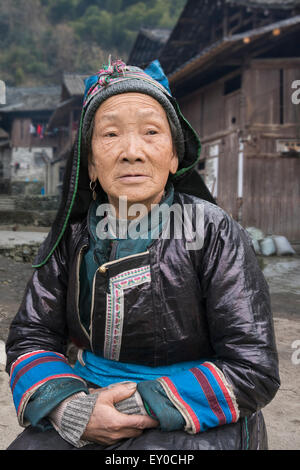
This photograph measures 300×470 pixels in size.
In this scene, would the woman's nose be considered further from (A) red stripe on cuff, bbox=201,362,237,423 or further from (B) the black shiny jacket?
(A) red stripe on cuff, bbox=201,362,237,423

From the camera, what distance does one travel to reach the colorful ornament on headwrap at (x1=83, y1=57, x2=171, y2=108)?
1586 millimetres

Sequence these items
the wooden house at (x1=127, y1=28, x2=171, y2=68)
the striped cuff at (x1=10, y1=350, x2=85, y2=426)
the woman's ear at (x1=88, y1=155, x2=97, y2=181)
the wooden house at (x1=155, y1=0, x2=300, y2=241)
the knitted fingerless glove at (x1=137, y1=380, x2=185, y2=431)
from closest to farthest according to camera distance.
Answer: the knitted fingerless glove at (x1=137, y1=380, x2=185, y2=431) → the striped cuff at (x1=10, y1=350, x2=85, y2=426) → the woman's ear at (x1=88, y1=155, x2=97, y2=181) → the wooden house at (x1=155, y1=0, x2=300, y2=241) → the wooden house at (x1=127, y1=28, x2=171, y2=68)

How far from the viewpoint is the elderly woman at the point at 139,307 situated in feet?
4.20

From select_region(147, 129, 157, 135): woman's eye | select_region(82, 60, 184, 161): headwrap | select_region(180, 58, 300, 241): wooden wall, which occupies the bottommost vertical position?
select_region(147, 129, 157, 135): woman's eye

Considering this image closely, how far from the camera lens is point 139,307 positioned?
1439 mm

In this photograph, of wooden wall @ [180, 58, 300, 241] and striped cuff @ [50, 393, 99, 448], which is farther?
wooden wall @ [180, 58, 300, 241]

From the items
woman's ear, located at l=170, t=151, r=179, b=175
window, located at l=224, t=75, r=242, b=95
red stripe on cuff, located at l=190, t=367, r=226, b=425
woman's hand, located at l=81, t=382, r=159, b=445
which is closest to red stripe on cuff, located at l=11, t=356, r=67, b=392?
woman's hand, located at l=81, t=382, r=159, b=445

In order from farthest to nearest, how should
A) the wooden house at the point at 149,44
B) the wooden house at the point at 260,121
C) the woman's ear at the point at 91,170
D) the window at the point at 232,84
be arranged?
the wooden house at the point at 149,44 → the window at the point at 232,84 → the wooden house at the point at 260,121 → the woman's ear at the point at 91,170

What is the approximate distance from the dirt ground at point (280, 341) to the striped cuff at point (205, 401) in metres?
1.30

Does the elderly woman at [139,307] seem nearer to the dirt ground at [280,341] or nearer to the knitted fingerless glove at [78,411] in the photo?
the knitted fingerless glove at [78,411]

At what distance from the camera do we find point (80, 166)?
1732mm

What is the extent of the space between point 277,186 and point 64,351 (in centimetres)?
1036

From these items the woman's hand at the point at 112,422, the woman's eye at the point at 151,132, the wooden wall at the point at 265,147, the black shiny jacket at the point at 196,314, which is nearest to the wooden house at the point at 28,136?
the wooden wall at the point at 265,147
